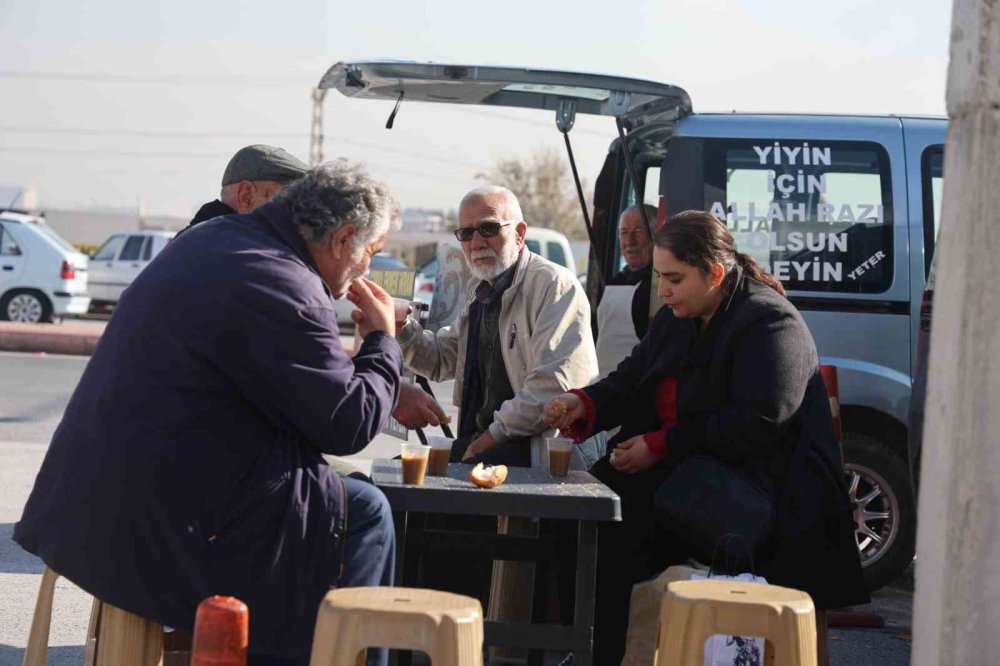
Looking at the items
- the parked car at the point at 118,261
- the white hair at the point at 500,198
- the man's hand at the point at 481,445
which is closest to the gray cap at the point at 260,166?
the white hair at the point at 500,198

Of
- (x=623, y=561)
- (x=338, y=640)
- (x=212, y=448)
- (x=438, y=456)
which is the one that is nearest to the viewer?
(x=338, y=640)

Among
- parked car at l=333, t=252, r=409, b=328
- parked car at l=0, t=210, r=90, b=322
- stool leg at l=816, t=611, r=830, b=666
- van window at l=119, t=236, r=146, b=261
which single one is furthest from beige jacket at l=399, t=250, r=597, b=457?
van window at l=119, t=236, r=146, b=261

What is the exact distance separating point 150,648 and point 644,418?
204cm

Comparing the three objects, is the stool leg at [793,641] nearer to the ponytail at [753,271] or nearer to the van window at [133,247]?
the ponytail at [753,271]

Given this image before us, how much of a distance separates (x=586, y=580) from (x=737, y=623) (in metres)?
0.75

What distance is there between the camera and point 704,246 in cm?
439

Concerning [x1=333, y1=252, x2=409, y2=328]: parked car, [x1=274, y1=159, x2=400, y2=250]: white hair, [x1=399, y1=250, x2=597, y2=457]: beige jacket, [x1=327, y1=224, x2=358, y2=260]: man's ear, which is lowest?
[x1=333, y1=252, x2=409, y2=328]: parked car

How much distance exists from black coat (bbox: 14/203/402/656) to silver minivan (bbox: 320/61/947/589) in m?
3.34

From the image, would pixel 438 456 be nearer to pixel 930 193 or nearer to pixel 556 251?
pixel 930 193

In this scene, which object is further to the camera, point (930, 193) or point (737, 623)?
point (930, 193)

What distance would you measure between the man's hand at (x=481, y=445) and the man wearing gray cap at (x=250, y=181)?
1.17 meters

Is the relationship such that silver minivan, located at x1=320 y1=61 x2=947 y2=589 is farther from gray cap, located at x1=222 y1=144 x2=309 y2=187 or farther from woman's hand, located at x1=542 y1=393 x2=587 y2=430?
woman's hand, located at x1=542 y1=393 x2=587 y2=430

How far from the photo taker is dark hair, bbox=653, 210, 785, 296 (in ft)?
14.4

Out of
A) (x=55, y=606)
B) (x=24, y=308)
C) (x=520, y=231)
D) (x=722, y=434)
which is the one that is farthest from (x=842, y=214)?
(x=24, y=308)
